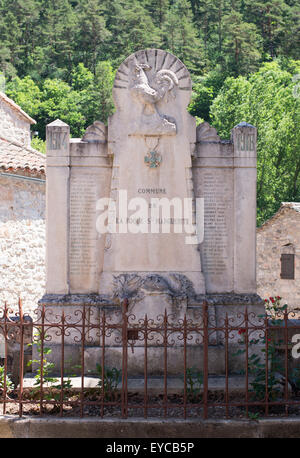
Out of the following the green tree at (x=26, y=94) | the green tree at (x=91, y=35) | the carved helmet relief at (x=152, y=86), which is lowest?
the carved helmet relief at (x=152, y=86)

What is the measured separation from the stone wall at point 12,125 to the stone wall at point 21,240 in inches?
242

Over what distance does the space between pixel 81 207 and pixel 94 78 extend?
40068 mm

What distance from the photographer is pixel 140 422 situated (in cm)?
629

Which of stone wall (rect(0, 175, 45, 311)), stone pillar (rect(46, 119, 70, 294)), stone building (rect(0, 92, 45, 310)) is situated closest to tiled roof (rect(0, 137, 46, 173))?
stone building (rect(0, 92, 45, 310))

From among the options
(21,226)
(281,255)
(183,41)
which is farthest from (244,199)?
(183,41)

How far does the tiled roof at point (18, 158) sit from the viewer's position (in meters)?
15.2

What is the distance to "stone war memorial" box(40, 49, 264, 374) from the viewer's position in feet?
28.6

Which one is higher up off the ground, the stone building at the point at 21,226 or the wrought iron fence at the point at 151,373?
the stone building at the point at 21,226

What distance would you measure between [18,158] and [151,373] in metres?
9.44
